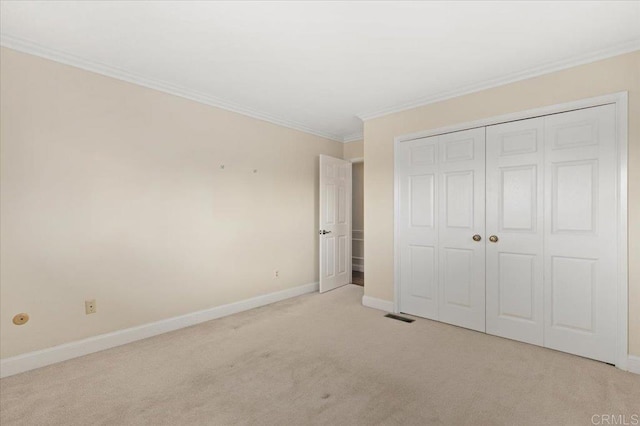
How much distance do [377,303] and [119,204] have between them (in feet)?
10.0

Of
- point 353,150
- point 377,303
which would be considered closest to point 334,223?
point 353,150

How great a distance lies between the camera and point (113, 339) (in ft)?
9.43

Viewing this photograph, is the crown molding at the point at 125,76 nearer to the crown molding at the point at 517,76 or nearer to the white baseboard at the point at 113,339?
the crown molding at the point at 517,76

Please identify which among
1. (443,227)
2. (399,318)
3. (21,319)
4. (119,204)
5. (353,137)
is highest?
(353,137)

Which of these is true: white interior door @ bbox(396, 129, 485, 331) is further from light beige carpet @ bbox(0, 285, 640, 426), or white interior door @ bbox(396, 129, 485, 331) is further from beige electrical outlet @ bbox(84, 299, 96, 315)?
beige electrical outlet @ bbox(84, 299, 96, 315)

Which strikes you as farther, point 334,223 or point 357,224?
point 357,224

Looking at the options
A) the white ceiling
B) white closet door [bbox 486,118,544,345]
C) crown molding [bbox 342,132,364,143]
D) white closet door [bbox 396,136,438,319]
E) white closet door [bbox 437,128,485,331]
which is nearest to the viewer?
the white ceiling

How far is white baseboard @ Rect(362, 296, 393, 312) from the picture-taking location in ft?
12.8

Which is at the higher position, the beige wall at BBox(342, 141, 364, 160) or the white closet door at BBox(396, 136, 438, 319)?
the beige wall at BBox(342, 141, 364, 160)

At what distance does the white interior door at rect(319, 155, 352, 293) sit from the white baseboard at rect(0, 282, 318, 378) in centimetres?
106

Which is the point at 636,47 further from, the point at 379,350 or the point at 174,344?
the point at 174,344

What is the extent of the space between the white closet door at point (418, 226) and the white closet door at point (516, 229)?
569mm

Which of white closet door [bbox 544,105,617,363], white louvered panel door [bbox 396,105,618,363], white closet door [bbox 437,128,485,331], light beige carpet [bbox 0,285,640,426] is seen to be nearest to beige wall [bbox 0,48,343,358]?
light beige carpet [bbox 0,285,640,426]

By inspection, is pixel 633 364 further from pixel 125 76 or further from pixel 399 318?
pixel 125 76
